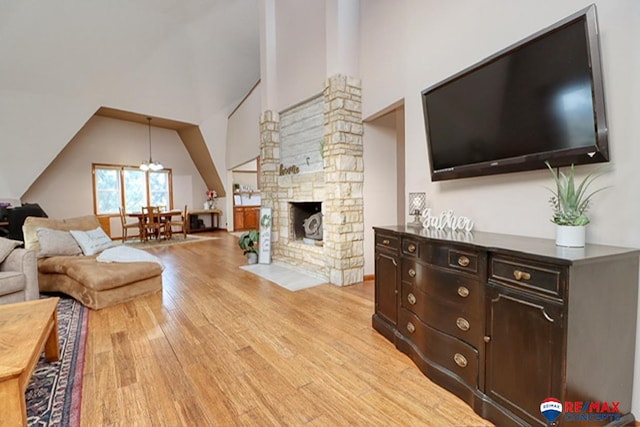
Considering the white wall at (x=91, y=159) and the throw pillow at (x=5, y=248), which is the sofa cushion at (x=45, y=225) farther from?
the white wall at (x=91, y=159)

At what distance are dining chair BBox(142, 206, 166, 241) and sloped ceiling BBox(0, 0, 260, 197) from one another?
2.16 meters

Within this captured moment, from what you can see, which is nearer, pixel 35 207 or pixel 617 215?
pixel 617 215

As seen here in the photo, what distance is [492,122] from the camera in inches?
71.4

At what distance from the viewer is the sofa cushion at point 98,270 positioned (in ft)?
9.66

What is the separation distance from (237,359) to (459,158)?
7.05 ft

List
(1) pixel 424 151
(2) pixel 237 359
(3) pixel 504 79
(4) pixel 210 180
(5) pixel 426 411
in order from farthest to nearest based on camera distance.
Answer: (4) pixel 210 180 < (1) pixel 424 151 < (2) pixel 237 359 < (3) pixel 504 79 < (5) pixel 426 411

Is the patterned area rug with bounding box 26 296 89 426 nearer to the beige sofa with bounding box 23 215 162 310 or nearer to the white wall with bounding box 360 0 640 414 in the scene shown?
the beige sofa with bounding box 23 215 162 310

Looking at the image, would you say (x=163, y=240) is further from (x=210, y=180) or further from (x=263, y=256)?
(x=263, y=256)

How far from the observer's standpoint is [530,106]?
5.22ft

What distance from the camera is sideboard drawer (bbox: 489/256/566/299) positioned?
1.16 metres

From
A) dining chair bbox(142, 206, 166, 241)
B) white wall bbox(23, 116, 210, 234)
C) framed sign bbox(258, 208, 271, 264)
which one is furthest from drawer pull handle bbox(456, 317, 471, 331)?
white wall bbox(23, 116, 210, 234)

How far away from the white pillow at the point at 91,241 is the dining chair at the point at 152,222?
12.0 feet

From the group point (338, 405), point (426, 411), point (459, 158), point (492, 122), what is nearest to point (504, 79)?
point (492, 122)

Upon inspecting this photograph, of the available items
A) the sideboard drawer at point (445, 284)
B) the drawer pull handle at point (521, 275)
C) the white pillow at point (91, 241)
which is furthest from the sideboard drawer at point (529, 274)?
the white pillow at point (91, 241)
